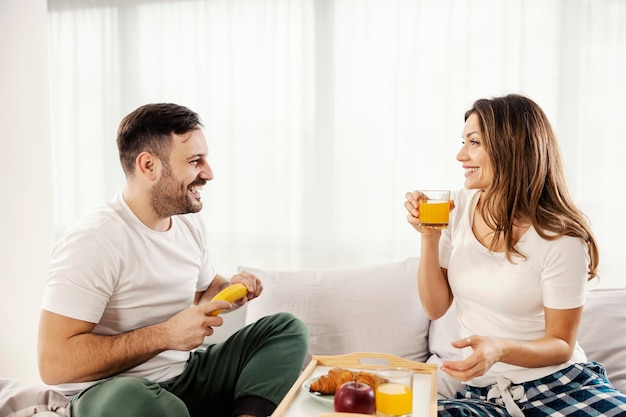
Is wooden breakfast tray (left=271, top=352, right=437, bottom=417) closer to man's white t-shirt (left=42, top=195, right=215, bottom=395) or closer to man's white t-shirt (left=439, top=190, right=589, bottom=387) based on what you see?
man's white t-shirt (left=439, top=190, right=589, bottom=387)

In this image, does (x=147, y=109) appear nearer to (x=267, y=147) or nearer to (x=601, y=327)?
(x=267, y=147)

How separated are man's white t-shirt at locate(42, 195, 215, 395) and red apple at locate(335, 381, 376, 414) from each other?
0.83 meters

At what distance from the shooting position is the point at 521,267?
75.7 inches

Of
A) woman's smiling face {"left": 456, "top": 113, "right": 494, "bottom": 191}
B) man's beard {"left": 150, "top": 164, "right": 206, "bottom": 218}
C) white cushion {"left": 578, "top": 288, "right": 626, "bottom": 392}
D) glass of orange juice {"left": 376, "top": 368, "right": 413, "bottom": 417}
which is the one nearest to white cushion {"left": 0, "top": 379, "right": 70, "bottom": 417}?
man's beard {"left": 150, "top": 164, "right": 206, "bottom": 218}

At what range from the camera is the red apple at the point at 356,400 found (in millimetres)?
1538

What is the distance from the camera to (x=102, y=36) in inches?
143

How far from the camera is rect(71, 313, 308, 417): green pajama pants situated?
6.40 feet

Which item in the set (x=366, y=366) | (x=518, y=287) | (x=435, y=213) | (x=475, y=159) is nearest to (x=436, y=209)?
(x=435, y=213)

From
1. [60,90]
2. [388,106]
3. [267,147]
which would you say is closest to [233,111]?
[267,147]

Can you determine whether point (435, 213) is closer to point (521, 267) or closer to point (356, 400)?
point (521, 267)

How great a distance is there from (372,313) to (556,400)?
963 mm

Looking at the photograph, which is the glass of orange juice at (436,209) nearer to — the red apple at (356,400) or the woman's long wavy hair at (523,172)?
the woman's long wavy hair at (523,172)

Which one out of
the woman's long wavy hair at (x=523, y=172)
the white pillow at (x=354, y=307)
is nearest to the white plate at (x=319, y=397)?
the woman's long wavy hair at (x=523, y=172)

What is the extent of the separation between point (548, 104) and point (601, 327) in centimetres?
108
